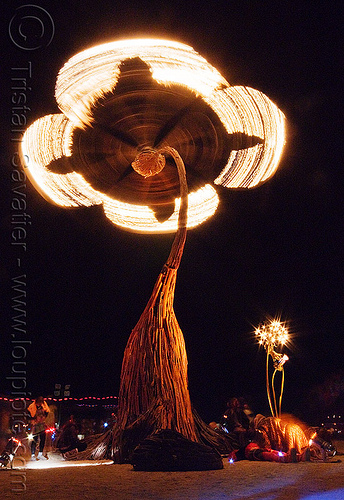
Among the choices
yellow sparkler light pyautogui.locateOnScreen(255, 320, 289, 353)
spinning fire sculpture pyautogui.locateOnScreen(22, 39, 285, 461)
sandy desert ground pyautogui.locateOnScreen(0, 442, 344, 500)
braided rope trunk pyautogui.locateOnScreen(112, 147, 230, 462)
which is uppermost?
spinning fire sculpture pyautogui.locateOnScreen(22, 39, 285, 461)

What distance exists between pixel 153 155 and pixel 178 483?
244 inches

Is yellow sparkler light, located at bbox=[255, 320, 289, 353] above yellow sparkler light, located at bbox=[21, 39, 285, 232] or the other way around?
the other way around

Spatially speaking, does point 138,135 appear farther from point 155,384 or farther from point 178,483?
point 178,483

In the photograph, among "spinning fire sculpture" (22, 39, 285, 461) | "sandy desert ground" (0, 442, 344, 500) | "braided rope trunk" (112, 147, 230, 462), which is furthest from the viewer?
"spinning fire sculpture" (22, 39, 285, 461)

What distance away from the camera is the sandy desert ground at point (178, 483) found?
15.2 feet

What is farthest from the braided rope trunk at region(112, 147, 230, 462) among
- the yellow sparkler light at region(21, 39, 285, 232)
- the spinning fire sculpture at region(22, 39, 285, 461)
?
the yellow sparkler light at region(21, 39, 285, 232)

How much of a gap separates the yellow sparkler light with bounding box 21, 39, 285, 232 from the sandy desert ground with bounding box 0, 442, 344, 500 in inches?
219

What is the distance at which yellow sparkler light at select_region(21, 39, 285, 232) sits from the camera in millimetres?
8195

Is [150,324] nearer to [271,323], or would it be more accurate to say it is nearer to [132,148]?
[132,148]

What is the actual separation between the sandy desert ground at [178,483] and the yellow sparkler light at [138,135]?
219 inches

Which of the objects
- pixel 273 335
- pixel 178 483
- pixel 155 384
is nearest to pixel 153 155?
pixel 155 384

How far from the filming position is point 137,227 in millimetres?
11180

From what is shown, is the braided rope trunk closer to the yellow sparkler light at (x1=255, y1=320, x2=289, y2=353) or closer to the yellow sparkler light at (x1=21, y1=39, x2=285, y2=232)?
the yellow sparkler light at (x1=21, y1=39, x2=285, y2=232)

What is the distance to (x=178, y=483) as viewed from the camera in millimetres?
5453
